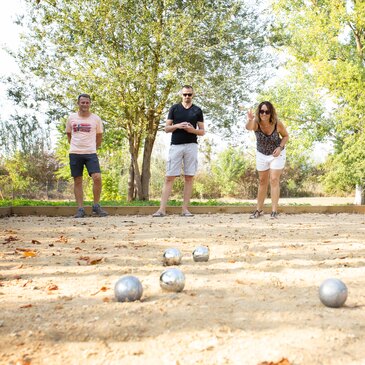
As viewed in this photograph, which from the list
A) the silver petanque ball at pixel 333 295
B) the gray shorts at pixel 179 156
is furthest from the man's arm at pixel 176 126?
the silver petanque ball at pixel 333 295

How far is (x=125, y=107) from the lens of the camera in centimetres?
1268

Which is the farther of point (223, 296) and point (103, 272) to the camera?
point (103, 272)

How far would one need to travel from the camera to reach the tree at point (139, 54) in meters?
12.3

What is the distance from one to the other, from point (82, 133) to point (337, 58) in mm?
13070

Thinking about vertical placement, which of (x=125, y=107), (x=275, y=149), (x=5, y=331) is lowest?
(x=5, y=331)

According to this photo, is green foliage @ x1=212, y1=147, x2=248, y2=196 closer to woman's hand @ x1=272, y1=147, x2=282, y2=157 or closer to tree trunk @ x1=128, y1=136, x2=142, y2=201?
tree trunk @ x1=128, y1=136, x2=142, y2=201

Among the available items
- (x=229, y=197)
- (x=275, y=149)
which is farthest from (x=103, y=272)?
(x=229, y=197)

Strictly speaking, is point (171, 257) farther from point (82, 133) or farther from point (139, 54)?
point (139, 54)

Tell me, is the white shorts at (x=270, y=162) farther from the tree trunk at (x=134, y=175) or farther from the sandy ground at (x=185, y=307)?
the tree trunk at (x=134, y=175)

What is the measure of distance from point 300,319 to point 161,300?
2.26 feet

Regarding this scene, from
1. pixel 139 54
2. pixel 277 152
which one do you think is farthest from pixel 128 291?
pixel 139 54

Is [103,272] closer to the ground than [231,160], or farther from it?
closer to the ground

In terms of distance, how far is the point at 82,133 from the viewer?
22.6ft

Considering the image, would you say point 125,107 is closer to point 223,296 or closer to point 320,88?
point 320,88
